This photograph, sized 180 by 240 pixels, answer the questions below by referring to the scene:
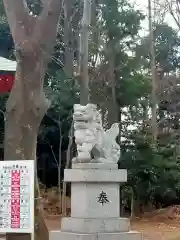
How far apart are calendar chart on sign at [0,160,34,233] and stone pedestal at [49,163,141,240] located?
1034mm

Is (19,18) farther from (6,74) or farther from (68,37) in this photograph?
(68,37)

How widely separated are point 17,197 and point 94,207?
1459mm

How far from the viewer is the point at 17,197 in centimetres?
741

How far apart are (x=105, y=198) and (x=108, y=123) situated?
963 cm

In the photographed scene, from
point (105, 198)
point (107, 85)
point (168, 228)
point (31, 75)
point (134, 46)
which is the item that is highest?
point (134, 46)

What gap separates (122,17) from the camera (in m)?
18.5

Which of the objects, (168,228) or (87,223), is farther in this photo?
(168,228)

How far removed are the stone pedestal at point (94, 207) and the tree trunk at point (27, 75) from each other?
53.1 inches

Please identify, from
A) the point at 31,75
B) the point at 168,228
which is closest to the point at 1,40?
the point at 168,228

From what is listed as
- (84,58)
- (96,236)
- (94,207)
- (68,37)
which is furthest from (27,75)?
(68,37)

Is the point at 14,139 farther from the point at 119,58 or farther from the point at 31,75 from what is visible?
the point at 119,58

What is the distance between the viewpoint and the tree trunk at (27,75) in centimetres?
934

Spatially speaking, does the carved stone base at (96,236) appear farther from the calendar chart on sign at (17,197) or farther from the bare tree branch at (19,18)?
the bare tree branch at (19,18)

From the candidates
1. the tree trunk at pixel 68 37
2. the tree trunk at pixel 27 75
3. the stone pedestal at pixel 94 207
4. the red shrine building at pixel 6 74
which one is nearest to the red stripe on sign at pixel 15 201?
the stone pedestal at pixel 94 207
